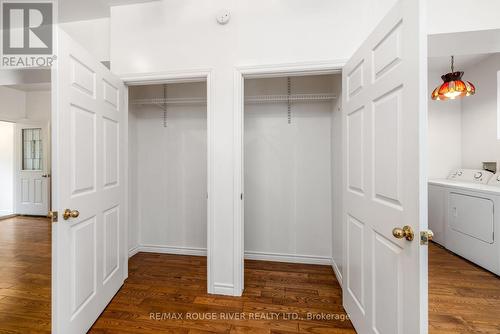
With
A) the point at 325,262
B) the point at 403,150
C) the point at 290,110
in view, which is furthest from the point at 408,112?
the point at 325,262

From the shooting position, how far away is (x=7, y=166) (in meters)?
5.16

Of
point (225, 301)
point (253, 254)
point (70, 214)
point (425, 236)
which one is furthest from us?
point (253, 254)

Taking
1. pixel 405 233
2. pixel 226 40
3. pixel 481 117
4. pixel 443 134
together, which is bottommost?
pixel 405 233

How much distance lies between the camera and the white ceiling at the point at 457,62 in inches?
123

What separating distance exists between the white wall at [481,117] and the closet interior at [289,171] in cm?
A: 239

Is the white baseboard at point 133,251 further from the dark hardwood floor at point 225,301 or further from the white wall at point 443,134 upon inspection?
the white wall at point 443,134

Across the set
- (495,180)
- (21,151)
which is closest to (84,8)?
(21,151)

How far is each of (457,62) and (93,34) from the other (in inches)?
185

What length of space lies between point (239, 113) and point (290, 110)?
91cm

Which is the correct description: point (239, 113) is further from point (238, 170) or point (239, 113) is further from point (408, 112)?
point (408, 112)

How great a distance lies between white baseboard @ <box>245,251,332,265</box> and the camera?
2.72 meters

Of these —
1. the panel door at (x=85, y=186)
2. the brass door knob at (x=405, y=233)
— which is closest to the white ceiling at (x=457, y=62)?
the brass door knob at (x=405, y=233)

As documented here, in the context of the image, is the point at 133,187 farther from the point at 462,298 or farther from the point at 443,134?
the point at 443,134

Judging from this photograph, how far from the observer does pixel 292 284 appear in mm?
2268
